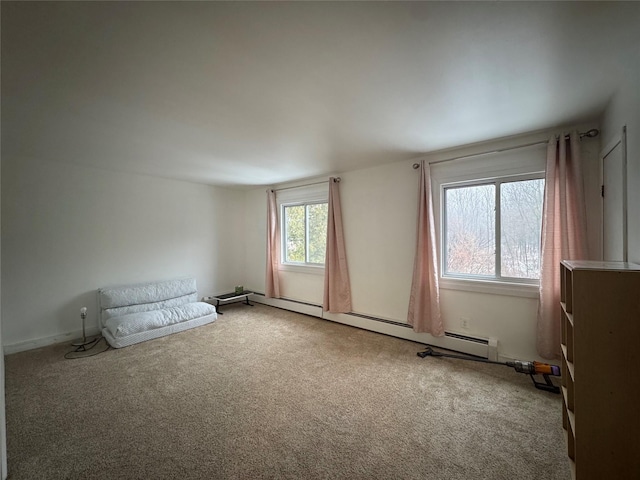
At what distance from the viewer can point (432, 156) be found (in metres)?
3.05

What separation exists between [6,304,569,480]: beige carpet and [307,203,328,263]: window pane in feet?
5.95

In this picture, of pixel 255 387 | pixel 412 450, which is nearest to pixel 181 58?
pixel 255 387

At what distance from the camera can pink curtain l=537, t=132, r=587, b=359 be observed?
2.22 meters

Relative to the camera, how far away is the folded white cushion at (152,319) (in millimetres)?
3151

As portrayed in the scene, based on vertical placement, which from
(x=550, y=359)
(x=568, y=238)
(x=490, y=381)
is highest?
(x=568, y=238)

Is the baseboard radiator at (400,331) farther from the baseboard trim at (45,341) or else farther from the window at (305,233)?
the baseboard trim at (45,341)

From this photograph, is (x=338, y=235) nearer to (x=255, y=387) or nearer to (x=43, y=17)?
(x=255, y=387)

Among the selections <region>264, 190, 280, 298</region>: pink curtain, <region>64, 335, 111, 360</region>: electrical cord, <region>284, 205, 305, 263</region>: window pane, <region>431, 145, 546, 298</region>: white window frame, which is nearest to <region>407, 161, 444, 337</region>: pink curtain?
<region>431, 145, 546, 298</region>: white window frame

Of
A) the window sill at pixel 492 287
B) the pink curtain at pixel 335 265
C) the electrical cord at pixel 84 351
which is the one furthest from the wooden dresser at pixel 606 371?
the electrical cord at pixel 84 351

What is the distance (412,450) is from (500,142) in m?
2.87

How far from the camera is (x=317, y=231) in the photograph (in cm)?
447

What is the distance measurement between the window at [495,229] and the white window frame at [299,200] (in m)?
1.91

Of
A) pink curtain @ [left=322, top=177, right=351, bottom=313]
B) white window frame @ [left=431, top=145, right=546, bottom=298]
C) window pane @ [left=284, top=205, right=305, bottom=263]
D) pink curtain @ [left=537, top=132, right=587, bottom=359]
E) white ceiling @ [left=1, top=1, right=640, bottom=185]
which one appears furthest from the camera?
window pane @ [left=284, top=205, right=305, bottom=263]

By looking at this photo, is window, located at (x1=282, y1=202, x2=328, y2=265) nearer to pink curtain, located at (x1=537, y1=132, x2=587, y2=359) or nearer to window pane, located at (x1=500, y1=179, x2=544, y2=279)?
window pane, located at (x1=500, y1=179, x2=544, y2=279)
